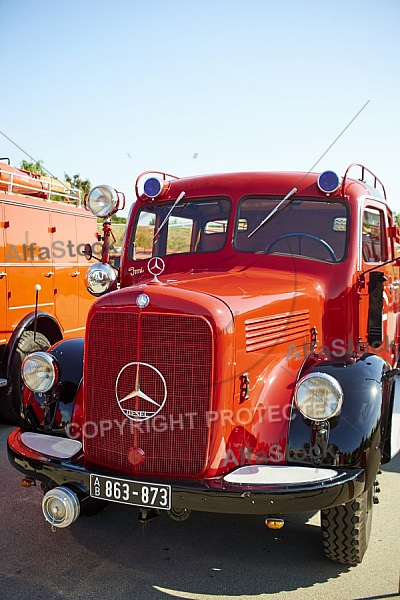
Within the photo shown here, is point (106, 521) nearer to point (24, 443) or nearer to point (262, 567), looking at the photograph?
point (24, 443)

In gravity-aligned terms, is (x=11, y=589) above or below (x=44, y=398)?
below

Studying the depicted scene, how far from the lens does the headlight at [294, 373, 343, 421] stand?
3.23m

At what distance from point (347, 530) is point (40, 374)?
2.04 meters

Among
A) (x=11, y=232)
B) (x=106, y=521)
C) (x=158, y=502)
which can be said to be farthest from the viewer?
(x=11, y=232)

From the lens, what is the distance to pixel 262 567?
348 cm

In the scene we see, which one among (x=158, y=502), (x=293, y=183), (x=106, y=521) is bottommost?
(x=106, y=521)

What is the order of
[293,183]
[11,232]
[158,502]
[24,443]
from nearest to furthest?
[158,502] → [24,443] → [293,183] → [11,232]

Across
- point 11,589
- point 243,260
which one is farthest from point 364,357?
point 11,589

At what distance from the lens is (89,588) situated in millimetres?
3250

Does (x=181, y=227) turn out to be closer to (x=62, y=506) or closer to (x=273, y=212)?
(x=273, y=212)

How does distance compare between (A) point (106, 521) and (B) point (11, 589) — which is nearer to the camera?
Result: (B) point (11, 589)

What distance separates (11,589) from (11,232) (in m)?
4.31

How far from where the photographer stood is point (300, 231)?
14.3 ft

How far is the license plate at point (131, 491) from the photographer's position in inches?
122
